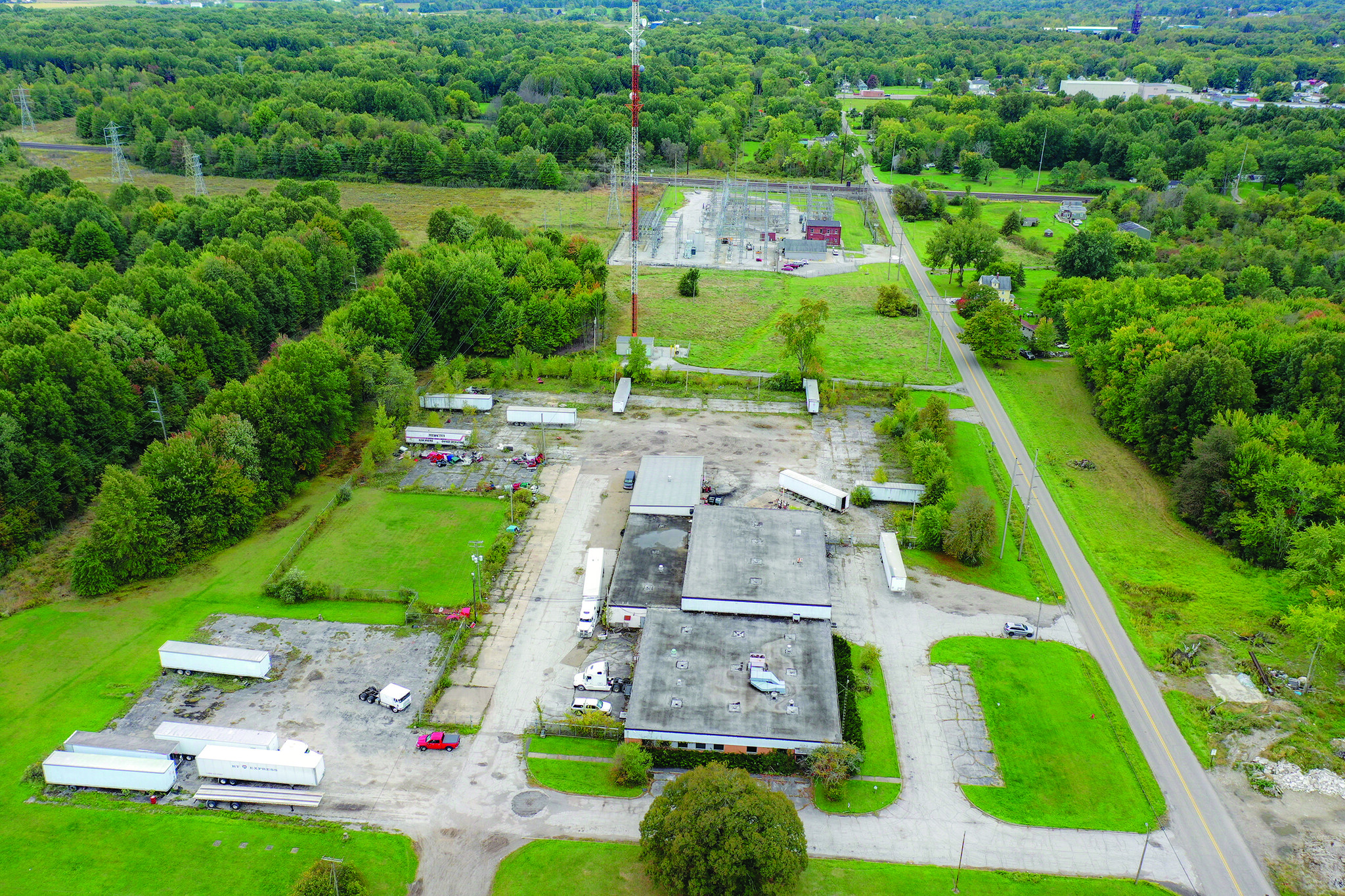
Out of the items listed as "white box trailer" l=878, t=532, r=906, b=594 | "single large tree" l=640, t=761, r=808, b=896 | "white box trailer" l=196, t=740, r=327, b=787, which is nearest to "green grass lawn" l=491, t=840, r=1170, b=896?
"single large tree" l=640, t=761, r=808, b=896

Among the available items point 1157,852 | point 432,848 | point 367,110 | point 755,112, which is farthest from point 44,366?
point 755,112

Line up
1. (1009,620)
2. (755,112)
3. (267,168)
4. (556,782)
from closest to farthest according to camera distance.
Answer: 1. (556,782)
2. (1009,620)
3. (267,168)
4. (755,112)

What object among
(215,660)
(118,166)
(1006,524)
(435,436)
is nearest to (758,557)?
(1006,524)

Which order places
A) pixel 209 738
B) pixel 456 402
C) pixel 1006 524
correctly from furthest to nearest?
1. pixel 456 402
2. pixel 1006 524
3. pixel 209 738

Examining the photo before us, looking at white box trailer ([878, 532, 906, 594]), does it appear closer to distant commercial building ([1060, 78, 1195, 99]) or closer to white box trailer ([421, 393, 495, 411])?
white box trailer ([421, 393, 495, 411])

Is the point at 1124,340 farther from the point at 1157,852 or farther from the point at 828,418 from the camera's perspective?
the point at 1157,852

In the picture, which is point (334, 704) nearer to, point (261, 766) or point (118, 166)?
point (261, 766)

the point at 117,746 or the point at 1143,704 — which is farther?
the point at 1143,704
